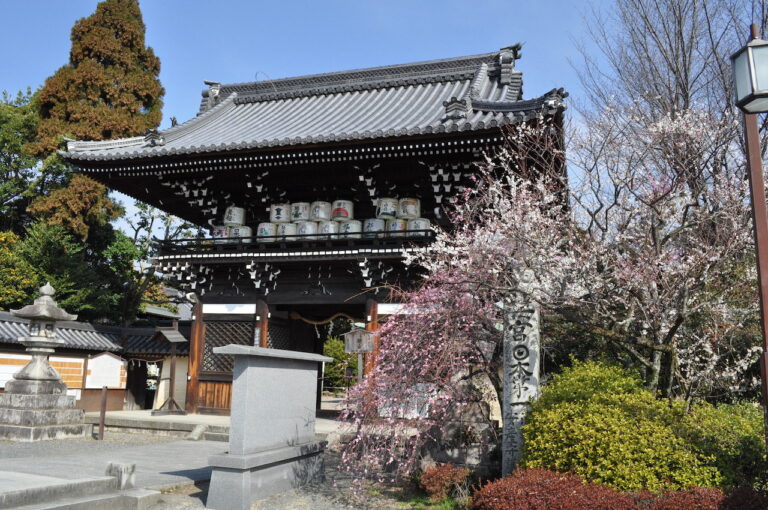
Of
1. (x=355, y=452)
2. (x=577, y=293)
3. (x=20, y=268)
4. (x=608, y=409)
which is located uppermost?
(x=20, y=268)

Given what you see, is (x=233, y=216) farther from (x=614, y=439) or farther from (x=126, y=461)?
(x=614, y=439)

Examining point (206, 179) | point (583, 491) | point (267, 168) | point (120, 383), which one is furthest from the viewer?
point (120, 383)

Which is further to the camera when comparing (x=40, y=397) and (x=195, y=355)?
(x=195, y=355)

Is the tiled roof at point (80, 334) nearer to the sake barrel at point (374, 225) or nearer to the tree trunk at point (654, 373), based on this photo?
the sake barrel at point (374, 225)

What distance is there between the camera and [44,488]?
5484mm

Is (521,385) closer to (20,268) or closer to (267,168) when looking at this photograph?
(267,168)

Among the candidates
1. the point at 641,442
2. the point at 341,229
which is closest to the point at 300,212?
the point at 341,229

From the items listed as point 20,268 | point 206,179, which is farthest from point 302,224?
point 20,268

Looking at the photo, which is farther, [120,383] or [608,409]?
[120,383]

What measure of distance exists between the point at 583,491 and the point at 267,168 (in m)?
9.77

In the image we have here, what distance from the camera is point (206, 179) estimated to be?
44.5 feet

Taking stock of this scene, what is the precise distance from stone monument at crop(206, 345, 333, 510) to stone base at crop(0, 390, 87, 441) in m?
6.69

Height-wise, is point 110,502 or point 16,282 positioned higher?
point 16,282

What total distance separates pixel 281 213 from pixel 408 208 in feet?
10.4
